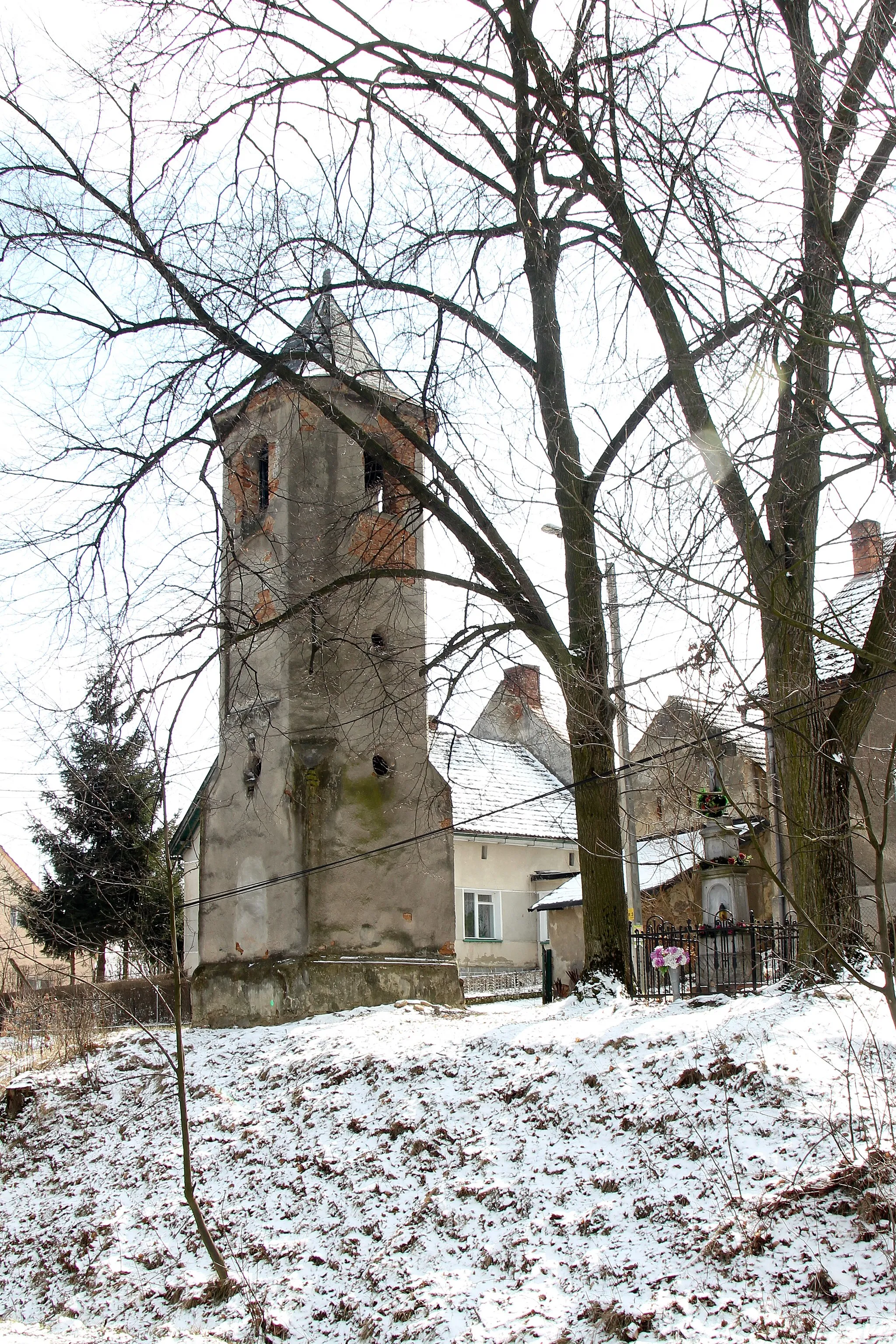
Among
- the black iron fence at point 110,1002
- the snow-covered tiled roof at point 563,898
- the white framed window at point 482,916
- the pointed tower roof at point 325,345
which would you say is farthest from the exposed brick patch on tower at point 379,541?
the white framed window at point 482,916

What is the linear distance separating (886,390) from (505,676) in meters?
8.48

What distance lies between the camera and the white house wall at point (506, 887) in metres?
29.0

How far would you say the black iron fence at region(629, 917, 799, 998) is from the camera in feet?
41.4

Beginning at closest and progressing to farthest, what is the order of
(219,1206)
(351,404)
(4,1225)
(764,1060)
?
(764,1060), (219,1206), (4,1225), (351,404)

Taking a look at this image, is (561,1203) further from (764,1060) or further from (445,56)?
(445,56)

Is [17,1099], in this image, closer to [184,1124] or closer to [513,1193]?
[184,1124]

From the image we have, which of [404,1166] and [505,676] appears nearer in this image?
[404,1166]

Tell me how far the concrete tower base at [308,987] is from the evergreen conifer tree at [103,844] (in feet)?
3.92

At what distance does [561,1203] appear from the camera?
723 cm

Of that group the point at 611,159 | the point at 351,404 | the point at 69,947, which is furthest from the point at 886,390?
the point at 69,947

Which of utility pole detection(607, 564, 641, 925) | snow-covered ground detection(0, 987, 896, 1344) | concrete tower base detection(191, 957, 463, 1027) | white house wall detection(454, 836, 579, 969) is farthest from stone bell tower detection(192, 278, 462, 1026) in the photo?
white house wall detection(454, 836, 579, 969)

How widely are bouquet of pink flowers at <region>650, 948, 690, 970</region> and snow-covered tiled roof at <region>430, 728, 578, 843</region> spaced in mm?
15156

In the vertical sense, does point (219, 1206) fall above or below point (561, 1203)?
below

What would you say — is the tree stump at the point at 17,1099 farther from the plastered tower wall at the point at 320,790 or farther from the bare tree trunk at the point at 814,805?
the bare tree trunk at the point at 814,805
